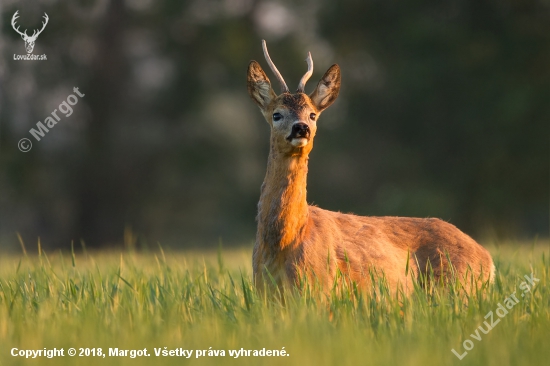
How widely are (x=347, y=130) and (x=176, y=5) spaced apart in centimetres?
620

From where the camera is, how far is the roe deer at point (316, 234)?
6.25 metres

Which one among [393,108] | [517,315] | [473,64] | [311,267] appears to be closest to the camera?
[517,315]

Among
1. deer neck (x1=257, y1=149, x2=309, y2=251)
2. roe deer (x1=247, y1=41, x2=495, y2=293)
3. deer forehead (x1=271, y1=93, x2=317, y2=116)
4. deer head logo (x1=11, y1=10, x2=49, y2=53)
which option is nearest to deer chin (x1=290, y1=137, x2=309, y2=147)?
roe deer (x1=247, y1=41, x2=495, y2=293)

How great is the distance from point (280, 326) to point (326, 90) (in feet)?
9.40

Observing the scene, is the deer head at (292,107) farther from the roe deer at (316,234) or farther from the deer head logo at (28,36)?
the deer head logo at (28,36)

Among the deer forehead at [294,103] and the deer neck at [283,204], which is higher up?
the deer forehead at [294,103]

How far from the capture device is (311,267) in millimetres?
6148

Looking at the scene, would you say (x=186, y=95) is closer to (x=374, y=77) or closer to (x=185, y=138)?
(x=185, y=138)

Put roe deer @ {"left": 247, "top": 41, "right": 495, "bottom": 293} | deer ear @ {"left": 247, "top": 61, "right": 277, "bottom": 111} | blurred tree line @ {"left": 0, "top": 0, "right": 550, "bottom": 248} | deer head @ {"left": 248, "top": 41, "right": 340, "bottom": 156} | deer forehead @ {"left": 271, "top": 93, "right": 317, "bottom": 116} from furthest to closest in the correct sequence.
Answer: blurred tree line @ {"left": 0, "top": 0, "right": 550, "bottom": 248}, deer ear @ {"left": 247, "top": 61, "right": 277, "bottom": 111}, deer forehead @ {"left": 271, "top": 93, "right": 317, "bottom": 116}, deer head @ {"left": 248, "top": 41, "right": 340, "bottom": 156}, roe deer @ {"left": 247, "top": 41, "right": 495, "bottom": 293}

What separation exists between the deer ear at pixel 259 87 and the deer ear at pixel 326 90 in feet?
1.22

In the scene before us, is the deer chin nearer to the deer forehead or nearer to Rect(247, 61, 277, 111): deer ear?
the deer forehead

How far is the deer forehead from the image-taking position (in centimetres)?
667

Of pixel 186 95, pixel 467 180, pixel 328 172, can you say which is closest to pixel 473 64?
pixel 467 180

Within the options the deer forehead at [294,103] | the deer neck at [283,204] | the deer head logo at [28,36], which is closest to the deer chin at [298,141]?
the deer neck at [283,204]
